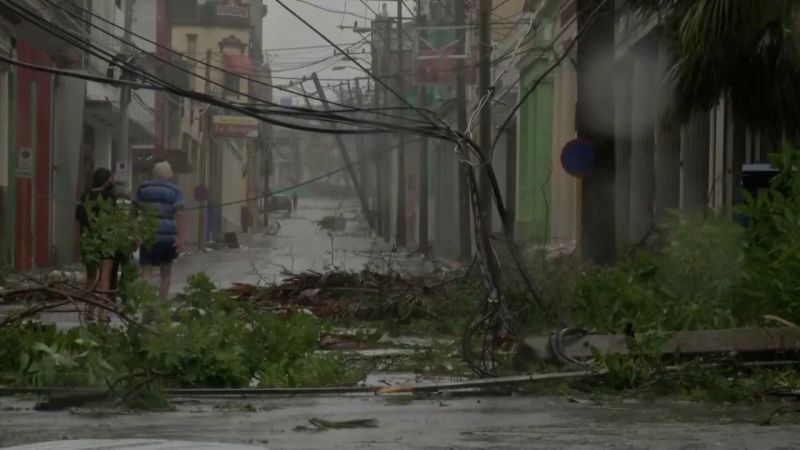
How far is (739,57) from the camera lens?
59.8 feet

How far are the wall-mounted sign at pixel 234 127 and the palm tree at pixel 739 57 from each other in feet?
182

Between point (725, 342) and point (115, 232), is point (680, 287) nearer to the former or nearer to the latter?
point (725, 342)

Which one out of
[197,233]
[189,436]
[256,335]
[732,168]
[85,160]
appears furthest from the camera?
[197,233]

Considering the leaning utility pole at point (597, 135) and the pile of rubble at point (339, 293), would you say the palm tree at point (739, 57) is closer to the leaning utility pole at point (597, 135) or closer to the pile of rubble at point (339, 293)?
the leaning utility pole at point (597, 135)

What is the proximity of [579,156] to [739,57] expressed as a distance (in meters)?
2.75

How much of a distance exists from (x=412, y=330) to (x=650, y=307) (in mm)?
4583

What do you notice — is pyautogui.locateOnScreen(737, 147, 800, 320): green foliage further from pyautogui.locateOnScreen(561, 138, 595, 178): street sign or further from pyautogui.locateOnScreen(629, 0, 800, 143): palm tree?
pyautogui.locateOnScreen(561, 138, 595, 178): street sign

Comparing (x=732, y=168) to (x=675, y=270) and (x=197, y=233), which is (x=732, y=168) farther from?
(x=197, y=233)

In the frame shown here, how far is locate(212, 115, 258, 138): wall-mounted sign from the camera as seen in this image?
2936 inches

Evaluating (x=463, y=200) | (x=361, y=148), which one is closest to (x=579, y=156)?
(x=463, y=200)

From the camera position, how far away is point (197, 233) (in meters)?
65.9

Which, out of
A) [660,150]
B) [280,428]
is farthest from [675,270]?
[660,150]

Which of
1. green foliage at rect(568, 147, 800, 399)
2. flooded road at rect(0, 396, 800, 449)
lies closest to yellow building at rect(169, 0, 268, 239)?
green foliage at rect(568, 147, 800, 399)

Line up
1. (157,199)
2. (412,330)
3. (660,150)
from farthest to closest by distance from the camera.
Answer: (660,150)
(157,199)
(412,330)
